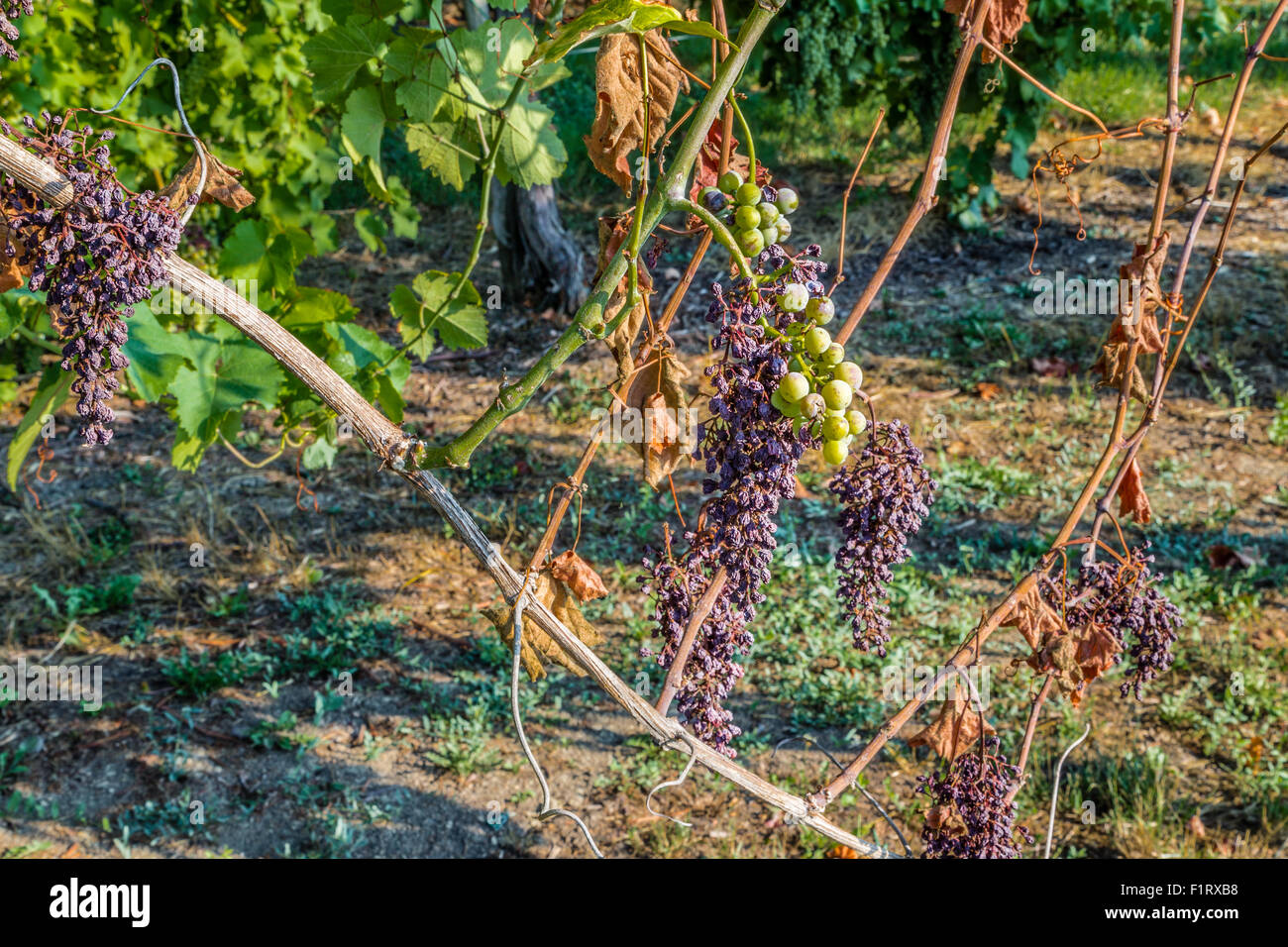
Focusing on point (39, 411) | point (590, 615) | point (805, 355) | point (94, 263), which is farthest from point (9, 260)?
point (590, 615)

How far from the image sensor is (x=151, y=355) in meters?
2.04

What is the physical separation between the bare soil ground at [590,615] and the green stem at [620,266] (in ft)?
5.28

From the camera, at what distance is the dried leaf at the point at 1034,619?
1464 millimetres

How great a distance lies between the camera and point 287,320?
234cm

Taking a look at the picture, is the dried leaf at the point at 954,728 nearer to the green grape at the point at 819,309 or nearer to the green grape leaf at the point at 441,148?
the green grape at the point at 819,309

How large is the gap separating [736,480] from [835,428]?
19 cm

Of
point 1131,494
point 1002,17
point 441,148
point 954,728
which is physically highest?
point 1002,17

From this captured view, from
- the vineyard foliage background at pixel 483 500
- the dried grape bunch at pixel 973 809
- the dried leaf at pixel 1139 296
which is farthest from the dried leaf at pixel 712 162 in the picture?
the dried grape bunch at pixel 973 809

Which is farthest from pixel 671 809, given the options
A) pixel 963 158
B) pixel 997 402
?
pixel 963 158

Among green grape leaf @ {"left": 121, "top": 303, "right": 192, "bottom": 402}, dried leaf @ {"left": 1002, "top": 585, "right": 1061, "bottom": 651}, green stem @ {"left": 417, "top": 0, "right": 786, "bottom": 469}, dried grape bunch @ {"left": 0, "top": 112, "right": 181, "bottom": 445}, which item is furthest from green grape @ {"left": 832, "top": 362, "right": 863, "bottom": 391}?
green grape leaf @ {"left": 121, "top": 303, "right": 192, "bottom": 402}

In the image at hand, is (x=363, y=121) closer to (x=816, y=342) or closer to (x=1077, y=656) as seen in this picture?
(x=816, y=342)

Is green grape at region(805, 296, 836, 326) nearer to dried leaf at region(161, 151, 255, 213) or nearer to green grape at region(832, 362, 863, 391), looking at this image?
green grape at region(832, 362, 863, 391)

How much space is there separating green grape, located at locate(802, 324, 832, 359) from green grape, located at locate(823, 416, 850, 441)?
7cm
